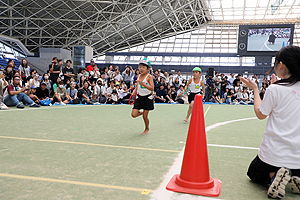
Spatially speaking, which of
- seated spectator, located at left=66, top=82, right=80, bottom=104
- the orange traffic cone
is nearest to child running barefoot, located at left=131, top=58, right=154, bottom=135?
the orange traffic cone

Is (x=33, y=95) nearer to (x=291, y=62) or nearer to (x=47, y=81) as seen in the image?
(x=47, y=81)

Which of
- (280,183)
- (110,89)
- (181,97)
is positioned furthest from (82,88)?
(280,183)

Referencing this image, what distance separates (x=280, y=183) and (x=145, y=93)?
3.31 m

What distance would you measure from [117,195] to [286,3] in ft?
134

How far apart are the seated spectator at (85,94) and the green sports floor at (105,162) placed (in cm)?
752

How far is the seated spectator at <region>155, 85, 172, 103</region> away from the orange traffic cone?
498 inches

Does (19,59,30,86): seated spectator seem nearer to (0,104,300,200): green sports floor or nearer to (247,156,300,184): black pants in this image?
(0,104,300,200): green sports floor

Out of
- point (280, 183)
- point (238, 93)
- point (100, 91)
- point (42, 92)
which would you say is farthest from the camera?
point (238, 93)

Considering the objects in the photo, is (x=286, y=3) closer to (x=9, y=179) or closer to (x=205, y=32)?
(x=205, y=32)

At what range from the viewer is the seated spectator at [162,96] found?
15.1m

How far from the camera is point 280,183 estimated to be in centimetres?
216

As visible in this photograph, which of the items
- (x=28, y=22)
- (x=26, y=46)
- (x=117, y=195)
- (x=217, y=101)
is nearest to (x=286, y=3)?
(x=217, y=101)

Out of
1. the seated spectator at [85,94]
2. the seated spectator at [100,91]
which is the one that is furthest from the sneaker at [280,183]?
the seated spectator at [100,91]

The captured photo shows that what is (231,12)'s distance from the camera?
3819 cm
